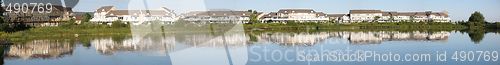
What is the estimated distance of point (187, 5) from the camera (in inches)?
118

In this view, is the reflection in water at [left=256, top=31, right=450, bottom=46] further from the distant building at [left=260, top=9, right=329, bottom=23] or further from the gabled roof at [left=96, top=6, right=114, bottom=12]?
the distant building at [left=260, top=9, right=329, bottom=23]

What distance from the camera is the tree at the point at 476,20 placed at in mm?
21688

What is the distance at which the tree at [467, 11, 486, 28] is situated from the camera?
21688 millimetres

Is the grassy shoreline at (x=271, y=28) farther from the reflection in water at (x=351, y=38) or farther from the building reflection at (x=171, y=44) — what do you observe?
the building reflection at (x=171, y=44)

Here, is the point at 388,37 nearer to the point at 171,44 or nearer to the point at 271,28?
the point at 171,44

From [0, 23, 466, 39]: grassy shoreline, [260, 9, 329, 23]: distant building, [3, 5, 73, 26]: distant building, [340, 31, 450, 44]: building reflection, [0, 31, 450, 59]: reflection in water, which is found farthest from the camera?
[260, 9, 329, 23]: distant building

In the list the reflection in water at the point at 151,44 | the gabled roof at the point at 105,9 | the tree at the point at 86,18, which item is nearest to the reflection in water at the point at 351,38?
the reflection in water at the point at 151,44

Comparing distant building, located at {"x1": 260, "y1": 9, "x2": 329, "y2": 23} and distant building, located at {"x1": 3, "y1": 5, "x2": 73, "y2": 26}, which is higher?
distant building, located at {"x1": 3, "y1": 5, "x2": 73, "y2": 26}

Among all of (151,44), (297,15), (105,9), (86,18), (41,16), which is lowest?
(151,44)

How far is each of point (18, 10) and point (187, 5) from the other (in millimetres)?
13802

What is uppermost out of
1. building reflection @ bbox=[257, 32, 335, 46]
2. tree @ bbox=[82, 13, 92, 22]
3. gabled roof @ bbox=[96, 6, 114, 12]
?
gabled roof @ bbox=[96, 6, 114, 12]

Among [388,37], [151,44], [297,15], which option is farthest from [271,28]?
[297,15]

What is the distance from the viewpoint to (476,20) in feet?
73.1

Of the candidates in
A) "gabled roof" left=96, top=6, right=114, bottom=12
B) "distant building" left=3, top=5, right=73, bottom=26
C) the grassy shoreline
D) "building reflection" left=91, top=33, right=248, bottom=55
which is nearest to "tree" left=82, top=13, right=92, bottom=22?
"distant building" left=3, top=5, right=73, bottom=26
